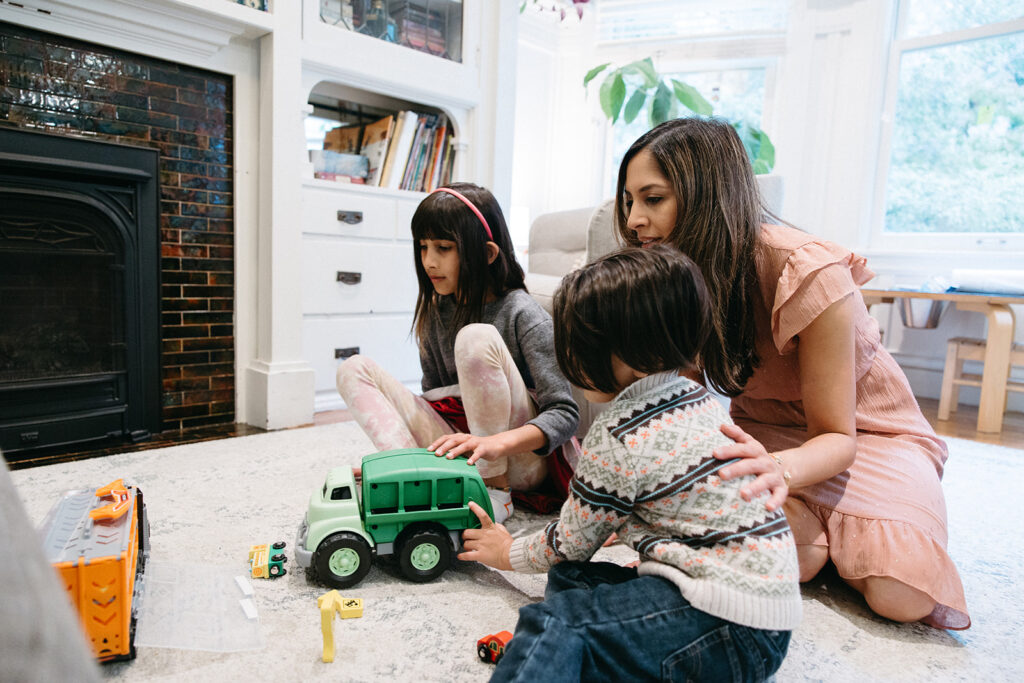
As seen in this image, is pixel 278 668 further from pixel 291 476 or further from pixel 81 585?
pixel 291 476

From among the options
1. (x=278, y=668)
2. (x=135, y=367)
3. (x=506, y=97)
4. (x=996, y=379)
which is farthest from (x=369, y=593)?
(x=996, y=379)

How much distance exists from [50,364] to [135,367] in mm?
216

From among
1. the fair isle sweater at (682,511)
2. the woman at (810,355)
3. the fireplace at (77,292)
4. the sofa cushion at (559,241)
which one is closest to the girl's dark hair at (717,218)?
the woman at (810,355)

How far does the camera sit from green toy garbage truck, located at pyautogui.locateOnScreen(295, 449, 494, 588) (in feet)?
3.49

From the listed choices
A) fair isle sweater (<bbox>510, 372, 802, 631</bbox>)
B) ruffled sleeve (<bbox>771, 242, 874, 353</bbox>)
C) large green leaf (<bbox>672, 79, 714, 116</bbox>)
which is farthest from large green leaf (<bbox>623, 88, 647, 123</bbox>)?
fair isle sweater (<bbox>510, 372, 802, 631</bbox>)

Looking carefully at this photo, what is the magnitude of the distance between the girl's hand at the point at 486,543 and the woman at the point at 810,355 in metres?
0.44

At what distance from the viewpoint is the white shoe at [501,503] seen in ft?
4.27

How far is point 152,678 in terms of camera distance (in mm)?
831

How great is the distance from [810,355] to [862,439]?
0.28 metres

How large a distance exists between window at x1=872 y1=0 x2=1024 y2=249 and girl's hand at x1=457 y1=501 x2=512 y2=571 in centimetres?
320

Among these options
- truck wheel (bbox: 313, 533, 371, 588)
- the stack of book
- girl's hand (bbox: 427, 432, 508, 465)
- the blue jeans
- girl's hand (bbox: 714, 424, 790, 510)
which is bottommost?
truck wheel (bbox: 313, 533, 371, 588)

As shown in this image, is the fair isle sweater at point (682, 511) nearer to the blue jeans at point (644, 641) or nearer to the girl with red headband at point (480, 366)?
the blue jeans at point (644, 641)

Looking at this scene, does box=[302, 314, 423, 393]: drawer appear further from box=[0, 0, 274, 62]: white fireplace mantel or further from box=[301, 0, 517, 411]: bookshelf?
box=[0, 0, 274, 62]: white fireplace mantel

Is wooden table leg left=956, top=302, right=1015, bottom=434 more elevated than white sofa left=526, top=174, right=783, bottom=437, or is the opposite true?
white sofa left=526, top=174, right=783, bottom=437
